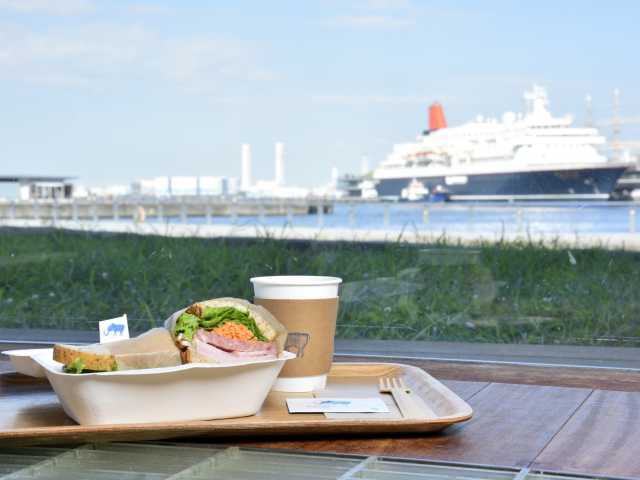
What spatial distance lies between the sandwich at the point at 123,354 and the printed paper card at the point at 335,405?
5.6 inches

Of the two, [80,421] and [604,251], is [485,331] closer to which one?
[604,251]

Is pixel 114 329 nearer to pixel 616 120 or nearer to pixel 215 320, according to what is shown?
pixel 215 320

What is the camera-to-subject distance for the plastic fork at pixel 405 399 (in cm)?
106

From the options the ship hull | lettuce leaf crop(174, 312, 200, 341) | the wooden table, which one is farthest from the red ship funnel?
lettuce leaf crop(174, 312, 200, 341)

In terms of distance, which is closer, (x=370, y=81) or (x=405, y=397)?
(x=405, y=397)

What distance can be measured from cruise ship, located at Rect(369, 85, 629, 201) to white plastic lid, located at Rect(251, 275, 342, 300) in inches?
52.7

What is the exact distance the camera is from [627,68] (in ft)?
8.45

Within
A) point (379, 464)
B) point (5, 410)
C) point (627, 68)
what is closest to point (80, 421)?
point (5, 410)

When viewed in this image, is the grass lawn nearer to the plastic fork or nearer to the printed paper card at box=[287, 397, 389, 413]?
the plastic fork

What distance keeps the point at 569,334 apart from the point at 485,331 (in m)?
0.19

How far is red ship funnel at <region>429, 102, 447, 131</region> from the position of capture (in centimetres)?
266

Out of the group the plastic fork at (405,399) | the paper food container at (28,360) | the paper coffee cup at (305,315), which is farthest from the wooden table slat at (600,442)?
the paper food container at (28,360)

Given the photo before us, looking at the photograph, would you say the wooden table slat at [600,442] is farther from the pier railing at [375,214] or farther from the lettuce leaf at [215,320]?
the pier railing at [375,214]

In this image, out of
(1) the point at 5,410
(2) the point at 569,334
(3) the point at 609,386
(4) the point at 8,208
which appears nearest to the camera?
(1) the point at 5,410
